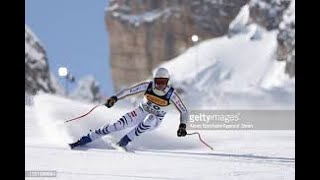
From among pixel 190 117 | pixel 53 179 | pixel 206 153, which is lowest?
pixel 53 179

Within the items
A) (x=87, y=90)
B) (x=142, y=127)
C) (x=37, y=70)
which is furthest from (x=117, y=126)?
(x=37, y=70)

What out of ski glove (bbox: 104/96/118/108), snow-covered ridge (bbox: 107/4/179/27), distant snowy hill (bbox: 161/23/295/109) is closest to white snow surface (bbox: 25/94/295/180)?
ski glove (bbox: 104/96/118/108)

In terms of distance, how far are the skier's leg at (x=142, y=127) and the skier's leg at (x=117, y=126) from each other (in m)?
0.03

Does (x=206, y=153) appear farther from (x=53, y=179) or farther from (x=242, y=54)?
(x=53, y=179)

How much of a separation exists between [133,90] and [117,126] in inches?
9.2

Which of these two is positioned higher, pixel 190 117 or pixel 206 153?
pixel 190 117

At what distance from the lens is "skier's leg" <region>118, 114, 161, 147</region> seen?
9.02ft

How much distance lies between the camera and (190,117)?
106 inches

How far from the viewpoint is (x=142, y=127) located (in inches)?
109

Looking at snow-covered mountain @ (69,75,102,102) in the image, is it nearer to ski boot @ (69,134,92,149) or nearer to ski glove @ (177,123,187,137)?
ski boot @ (69,134,92,149)

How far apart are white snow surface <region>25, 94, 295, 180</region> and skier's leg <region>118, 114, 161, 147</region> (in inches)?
1.9

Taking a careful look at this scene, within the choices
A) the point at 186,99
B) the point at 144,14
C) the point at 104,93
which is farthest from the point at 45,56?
the point at 186,99
